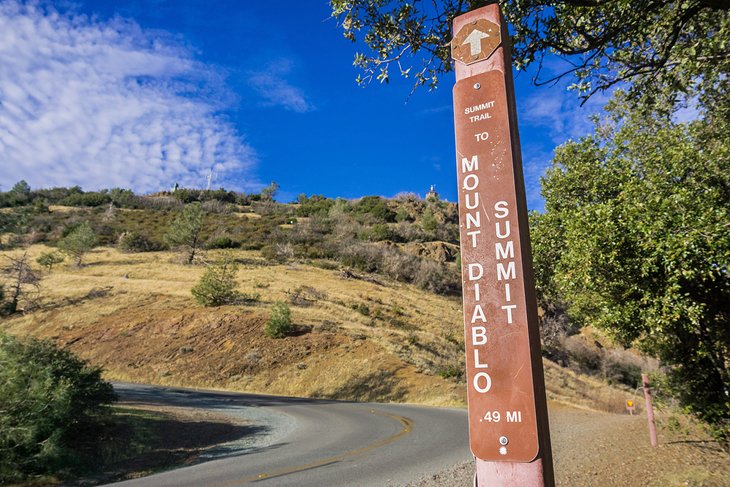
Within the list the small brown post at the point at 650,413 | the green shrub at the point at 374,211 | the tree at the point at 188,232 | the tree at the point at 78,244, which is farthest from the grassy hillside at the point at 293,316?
the small brown post at the point at 650,413

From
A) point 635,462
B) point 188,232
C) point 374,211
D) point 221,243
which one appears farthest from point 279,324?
point 374,211

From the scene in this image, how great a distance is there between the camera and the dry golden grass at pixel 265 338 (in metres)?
23.0

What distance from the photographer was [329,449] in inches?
361

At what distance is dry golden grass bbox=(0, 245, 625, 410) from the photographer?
23.0 metres

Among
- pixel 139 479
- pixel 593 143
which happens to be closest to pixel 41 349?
pixel 139 479

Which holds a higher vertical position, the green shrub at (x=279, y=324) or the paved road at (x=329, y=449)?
the green shrub at (x=279, y=324)

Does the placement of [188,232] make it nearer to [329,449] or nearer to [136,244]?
[136,244]

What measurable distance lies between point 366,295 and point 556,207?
29.8 m

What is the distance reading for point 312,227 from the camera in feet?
210

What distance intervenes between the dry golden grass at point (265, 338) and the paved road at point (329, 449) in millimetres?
6915

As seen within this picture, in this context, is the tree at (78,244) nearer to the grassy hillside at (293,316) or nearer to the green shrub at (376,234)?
the grassy hillside at (293,316)

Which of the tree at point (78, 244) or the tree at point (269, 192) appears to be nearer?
the tree at point (78, 244)

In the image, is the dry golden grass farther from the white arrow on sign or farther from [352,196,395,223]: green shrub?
[352,196,395,223]: green shrub

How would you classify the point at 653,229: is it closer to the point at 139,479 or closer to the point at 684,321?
the point at 684,321
